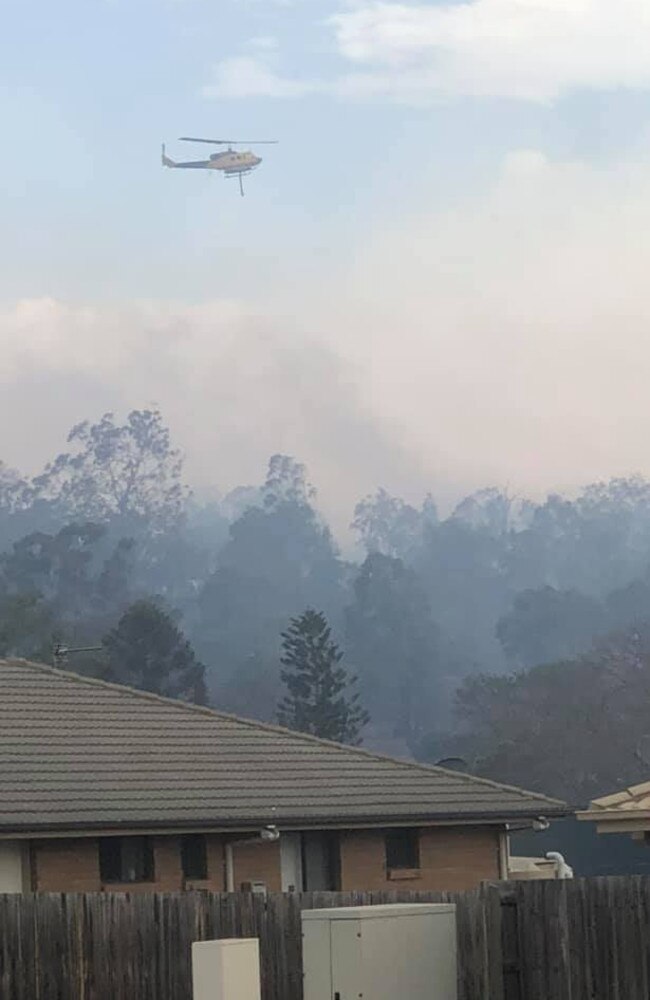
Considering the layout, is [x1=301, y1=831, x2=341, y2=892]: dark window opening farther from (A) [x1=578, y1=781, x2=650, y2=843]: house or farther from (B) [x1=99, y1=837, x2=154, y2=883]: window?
(A) [x1=578, y1=781, x2=650, y2=843]: house

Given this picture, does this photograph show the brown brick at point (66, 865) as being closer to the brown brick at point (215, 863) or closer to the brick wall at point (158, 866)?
the brick wall at point (158, 866)

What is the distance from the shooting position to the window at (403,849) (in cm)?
2664

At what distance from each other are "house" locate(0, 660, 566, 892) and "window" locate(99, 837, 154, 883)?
0.05ft

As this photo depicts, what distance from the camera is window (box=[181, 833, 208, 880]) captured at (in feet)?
81.5

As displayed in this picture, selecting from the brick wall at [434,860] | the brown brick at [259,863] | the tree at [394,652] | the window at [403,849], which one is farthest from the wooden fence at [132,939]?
the tree at [394,652]

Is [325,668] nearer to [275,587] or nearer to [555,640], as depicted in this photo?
[555,640]

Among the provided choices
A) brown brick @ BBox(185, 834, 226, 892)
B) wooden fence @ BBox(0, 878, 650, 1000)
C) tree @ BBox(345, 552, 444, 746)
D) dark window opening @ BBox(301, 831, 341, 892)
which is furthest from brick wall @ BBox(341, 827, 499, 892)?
tree @ BBox(345, 552, 444, 746)

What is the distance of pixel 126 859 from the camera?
79.9 ft

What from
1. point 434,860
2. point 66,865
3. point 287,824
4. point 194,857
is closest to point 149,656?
point 434,860

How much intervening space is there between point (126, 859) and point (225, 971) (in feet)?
38.9

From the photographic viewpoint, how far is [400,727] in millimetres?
141375

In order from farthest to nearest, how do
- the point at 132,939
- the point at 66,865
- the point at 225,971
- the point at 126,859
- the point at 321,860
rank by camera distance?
the point at 321,860
the point at 126,859
the point at 66,865
the point at 132,939
the point at 225,971

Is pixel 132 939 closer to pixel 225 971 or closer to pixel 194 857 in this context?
pixel 225 971

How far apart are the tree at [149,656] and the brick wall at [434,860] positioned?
60790mm
